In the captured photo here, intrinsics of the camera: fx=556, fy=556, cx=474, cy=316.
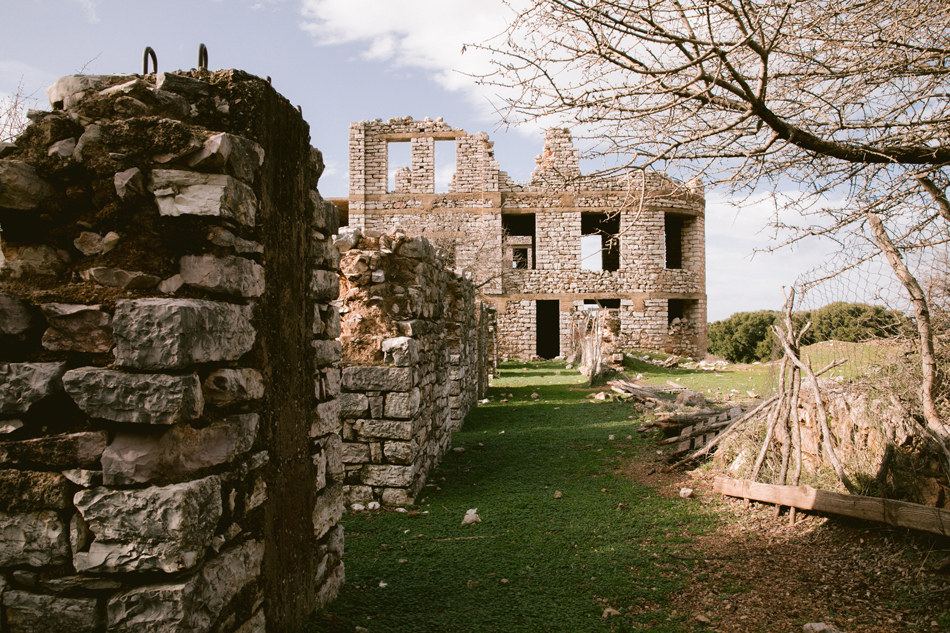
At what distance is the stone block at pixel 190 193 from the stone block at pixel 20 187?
16.6 inches

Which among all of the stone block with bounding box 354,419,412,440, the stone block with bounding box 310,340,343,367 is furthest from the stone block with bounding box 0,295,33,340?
the stone block with bounding box 354,419,412,440

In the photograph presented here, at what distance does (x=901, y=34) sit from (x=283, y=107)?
13.7 ft

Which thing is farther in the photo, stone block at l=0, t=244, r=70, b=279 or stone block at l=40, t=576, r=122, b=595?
stone block at l=0, t=244, r=70, b=279

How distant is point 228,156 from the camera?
229 cm

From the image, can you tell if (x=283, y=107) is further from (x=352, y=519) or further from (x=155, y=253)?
(x=352, y=519)

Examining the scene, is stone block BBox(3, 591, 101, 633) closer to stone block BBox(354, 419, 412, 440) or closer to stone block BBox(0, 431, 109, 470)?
stone block BBox(0, 431, 109, 470)

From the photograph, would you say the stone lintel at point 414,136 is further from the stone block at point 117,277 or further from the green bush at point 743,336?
the stone block at point 117,277

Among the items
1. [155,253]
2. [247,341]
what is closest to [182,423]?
[247,341]

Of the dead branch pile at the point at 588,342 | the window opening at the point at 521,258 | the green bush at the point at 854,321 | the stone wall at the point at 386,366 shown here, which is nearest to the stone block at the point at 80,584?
the stone wall at the point at 386,366

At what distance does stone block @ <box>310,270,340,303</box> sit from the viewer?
3.19m

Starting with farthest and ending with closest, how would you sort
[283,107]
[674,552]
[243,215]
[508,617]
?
[674,552] < [508,617] < [283,107] < [243,215]

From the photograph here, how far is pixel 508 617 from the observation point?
3381 mm

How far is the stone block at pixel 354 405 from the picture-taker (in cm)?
568

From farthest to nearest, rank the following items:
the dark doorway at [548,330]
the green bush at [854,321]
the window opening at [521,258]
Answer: the dark doorway at [548,330], the window opening at [521,258], the green bush at [854,321]
